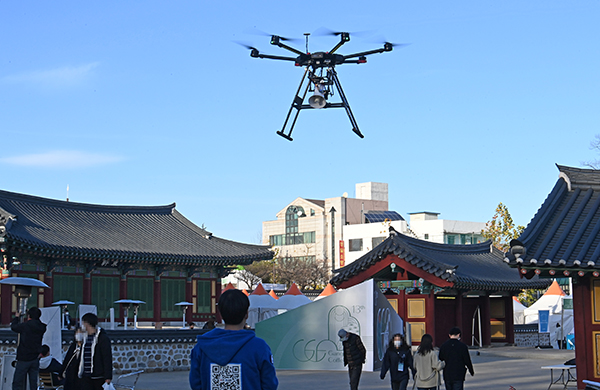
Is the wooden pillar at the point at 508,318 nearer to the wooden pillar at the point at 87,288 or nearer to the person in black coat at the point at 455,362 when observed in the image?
the wooden pillar at the point at 87,288

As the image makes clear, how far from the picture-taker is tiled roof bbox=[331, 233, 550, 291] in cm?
2844

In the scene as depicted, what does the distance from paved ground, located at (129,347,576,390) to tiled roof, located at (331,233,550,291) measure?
3293 millimetres

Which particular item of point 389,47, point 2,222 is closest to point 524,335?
point 389,47

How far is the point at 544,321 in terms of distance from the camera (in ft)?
120

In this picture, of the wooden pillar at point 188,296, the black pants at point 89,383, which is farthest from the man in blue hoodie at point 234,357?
the wooden pillar at point 188,296

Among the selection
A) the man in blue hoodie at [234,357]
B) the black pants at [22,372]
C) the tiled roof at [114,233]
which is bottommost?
the black pants at [22,372]

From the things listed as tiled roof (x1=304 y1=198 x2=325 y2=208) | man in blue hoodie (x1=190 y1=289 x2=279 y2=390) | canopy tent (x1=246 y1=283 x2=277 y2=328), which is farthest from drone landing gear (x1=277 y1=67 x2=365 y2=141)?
tiled roof (x1=304 y1=198 x2=325 y2=208)

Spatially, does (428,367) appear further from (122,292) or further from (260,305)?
(122,292)

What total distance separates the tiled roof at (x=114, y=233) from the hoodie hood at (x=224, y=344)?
27.3 m

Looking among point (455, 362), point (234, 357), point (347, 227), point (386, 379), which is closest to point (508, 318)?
point (386, 379)

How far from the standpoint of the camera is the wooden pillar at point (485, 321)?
31.8m

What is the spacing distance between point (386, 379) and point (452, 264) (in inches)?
458

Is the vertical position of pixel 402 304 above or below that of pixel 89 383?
above

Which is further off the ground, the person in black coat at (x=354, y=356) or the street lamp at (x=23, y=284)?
the street lamp at (x=23, y=284)
